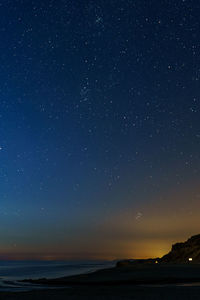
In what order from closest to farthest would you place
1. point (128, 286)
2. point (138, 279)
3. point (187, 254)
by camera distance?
point (128, 286) → point (138, 279) → point (187, 254)

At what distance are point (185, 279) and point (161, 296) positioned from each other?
14.1m

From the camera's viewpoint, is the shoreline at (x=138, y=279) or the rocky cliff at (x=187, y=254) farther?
the rocky cliff at (x=187, y=254)

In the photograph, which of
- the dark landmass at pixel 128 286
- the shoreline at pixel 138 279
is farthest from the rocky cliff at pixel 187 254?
the shoreline at pixel 138 279

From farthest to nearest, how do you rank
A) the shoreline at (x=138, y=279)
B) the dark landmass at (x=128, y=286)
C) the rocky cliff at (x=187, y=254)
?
the rocky cliff at (x=187, y=254) < the shoreline at (x=138, y=279) < the dark landmass at (x=128, y=286)

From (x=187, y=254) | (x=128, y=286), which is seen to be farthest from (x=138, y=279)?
(x=187, y=254)

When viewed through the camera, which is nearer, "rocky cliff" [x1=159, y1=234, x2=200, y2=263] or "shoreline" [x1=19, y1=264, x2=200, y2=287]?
"shoreline" [x1=19, y1=264, x2=200, y2=287]

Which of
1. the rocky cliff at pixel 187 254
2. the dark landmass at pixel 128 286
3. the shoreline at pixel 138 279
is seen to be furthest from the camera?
the rocky cliff at pixel 187 254

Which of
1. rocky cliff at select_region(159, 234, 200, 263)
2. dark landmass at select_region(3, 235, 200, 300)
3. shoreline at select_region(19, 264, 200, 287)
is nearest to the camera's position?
dark landmass at select_region(3, 235, 200, 300)

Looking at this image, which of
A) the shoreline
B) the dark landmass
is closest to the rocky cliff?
the dark landmass

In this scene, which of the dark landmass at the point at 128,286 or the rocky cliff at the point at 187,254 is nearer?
the dark landmass at the point at 128,286

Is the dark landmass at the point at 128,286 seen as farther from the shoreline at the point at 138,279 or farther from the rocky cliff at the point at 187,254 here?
the rocky cliff at the point at 187,254

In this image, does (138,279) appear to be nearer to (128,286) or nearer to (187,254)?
(128,286)

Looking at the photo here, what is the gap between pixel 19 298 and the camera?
21750 mm

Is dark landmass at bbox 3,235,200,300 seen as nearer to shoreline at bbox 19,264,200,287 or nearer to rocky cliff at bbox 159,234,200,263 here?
shoreline at bbox 19,264,200,287
